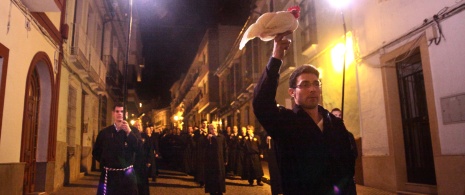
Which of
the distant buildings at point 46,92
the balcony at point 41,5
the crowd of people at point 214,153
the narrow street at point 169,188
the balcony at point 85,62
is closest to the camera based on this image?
the distant buildings at point 46,92

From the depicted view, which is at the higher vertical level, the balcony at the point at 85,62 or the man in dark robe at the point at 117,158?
the balcony at the point at 85,62

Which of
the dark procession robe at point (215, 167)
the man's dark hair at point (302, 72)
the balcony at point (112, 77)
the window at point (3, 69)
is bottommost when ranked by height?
the dark procession robe at point (215, 167)

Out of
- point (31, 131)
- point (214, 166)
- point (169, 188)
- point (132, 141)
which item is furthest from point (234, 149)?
point (132, 141)

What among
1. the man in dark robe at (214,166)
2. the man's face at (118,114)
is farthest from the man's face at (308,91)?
the man in dark robe at (214,166)

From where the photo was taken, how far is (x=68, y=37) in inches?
498

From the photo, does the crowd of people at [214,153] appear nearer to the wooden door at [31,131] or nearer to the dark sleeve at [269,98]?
the wooden door at [31,131]

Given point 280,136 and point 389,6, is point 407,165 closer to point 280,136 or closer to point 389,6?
point 389,6

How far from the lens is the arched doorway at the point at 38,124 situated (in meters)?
9.91

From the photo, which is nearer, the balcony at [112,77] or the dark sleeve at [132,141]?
the dark sleeve at [132,141]

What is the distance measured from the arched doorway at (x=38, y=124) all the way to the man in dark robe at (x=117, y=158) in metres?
4.40

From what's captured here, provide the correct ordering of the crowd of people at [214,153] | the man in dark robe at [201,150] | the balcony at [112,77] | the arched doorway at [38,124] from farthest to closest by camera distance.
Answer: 1. the balcony at [112,77]
2. the man in dark robe at [201,150]
3. the crowd of people at [214,153]
4. the arched doorway at [38,124]

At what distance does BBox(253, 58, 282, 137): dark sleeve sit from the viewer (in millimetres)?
2562

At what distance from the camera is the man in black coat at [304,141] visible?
2506 mm

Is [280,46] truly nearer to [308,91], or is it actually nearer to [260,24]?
[260,24]
